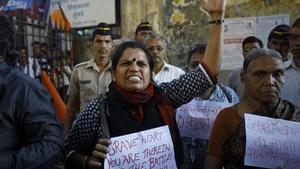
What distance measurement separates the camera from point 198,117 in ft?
9.25

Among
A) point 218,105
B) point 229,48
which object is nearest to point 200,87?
point 218,105

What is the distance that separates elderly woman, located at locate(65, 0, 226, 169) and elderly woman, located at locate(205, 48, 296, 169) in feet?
0.76

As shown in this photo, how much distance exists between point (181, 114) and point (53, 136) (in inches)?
53.9

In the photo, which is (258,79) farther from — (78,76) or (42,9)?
(42,9)

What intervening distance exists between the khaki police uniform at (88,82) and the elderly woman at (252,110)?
6.48 feet

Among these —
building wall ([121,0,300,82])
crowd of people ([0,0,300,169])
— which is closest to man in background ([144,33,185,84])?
crowd of people ([0,0,300,169])

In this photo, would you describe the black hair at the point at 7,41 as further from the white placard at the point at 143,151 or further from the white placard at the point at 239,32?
the white placard at the point at 239,32

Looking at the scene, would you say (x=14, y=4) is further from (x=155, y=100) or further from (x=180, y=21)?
(x=155, y=100)

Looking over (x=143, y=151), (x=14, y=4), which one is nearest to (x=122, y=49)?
(x=143, y=151)

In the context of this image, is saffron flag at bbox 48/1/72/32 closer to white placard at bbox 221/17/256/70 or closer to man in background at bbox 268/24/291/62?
white placard at bbox 221/17/256/70

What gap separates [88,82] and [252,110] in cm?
219

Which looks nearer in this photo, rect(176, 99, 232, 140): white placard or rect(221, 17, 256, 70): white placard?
rect(176, 99, 232, 140): white placard

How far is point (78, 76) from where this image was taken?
13.3 ft

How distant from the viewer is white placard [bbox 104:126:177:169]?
203 cm
